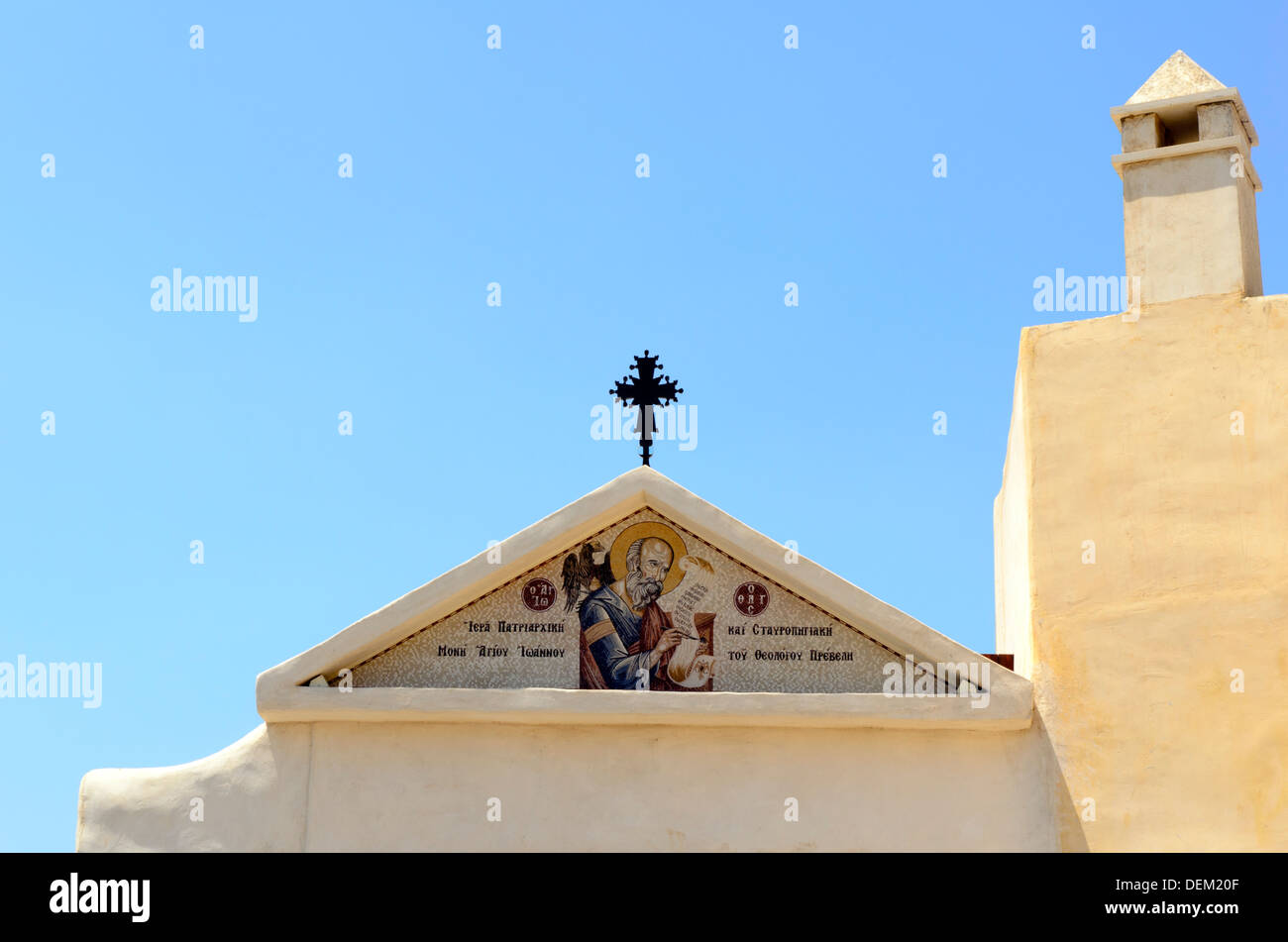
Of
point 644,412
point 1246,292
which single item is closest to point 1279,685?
point 1246,292

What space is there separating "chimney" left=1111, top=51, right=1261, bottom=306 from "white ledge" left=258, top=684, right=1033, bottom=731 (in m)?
3.48

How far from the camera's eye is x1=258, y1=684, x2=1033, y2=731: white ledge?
42.1 ft

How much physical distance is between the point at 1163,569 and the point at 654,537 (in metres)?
3.90

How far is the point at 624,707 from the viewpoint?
13047 mm

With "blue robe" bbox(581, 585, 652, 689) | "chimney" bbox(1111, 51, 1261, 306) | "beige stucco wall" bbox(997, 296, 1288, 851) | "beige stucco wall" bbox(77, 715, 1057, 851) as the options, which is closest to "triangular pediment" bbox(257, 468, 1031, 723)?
"blue robe" bbox(581, 585, 652, 689)

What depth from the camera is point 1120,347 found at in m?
13.3

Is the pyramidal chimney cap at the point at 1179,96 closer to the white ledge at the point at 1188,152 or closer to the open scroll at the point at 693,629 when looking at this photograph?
the white ledge at the point at 1188,152

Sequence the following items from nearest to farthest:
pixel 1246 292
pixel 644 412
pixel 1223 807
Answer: pixel 1223 807 → pixel 1246 292 → pixel 644 412


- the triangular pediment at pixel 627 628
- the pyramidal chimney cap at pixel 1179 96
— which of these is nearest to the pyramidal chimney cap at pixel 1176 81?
the pyramidal chimney cap at pixel 1179 96

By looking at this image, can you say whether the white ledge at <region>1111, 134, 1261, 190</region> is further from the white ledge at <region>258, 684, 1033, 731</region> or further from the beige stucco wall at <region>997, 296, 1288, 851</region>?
the white ledge at <region>258, 684, 1033, 731</region>
